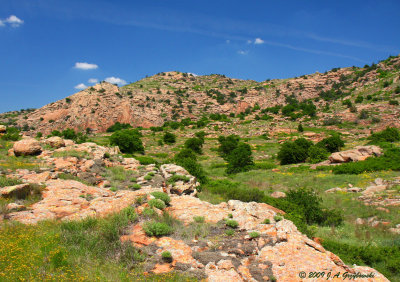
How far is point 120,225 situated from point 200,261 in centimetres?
251

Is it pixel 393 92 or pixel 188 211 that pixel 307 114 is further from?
pixel 188 211

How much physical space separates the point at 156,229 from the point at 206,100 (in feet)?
218

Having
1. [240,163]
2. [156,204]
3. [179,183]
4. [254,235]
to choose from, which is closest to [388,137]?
[240,163]

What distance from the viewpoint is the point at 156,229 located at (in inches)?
239

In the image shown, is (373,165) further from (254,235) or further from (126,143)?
(126,143)

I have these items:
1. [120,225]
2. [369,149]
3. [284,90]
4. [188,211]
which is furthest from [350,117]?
[120,225]

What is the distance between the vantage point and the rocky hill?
4934 cm

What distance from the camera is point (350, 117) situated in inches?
1708

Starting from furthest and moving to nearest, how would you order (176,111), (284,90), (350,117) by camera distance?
1. (284,90)
2. (176,111)
3. (350,117)

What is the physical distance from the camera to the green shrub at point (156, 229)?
239 inches

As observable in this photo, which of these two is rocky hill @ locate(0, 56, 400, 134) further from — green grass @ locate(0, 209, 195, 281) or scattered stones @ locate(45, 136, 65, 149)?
green grass @ locate(0, 209, 195, 281)

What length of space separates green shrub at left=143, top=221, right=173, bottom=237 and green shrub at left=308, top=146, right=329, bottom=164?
2244 cm

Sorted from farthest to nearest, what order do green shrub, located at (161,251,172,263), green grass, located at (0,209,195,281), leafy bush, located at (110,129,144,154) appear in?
1. leafy bush, located at (110,129,144,154)
2. green shrub, located at (161,251,172,263)
3. green grass, located at (0,209,195,281)

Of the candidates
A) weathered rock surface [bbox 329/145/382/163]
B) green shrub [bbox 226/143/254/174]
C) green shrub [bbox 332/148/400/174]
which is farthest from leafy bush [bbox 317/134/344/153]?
green shrub [bbox 226/143/254/174]
